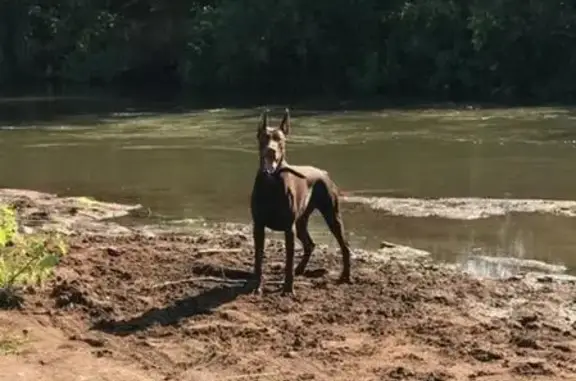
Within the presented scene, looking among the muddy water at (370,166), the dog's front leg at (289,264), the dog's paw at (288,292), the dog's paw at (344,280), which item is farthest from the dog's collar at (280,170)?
the muddy water at (370,166)

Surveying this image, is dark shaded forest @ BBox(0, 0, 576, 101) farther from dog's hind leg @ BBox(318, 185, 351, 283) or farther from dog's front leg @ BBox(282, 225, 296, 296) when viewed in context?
dog's front leg @ BBox(282, 225, 296, 296)

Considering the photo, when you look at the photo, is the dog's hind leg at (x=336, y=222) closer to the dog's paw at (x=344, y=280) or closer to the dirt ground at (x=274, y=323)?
the dog's paw at (x=344, y=280)

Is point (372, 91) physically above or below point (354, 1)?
below

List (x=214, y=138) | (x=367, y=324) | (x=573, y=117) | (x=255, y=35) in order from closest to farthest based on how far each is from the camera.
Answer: (x=367, y=324) < (x=214, y=138) < (x=573, y=117) < (x=255, y=35)

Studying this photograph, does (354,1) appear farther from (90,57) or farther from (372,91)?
(90,57)

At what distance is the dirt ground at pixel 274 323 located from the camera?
685cm

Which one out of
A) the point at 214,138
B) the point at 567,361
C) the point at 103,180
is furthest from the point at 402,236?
the point at 214,138

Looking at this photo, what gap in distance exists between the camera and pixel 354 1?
1543 inches

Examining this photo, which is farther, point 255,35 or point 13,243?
point 255,35

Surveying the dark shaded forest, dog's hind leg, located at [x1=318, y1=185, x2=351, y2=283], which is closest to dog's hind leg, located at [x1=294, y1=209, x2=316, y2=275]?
dog's hind leg, located at [x1=318, y1=185, x2=351, y2=283]

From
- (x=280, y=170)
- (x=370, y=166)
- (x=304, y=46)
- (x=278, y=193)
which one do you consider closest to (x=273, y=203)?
(x=278, y=193)

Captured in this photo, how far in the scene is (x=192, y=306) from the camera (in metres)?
8.37

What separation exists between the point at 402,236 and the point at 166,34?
3548cm

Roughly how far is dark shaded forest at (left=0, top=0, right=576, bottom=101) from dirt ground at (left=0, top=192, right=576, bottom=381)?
25945mm
